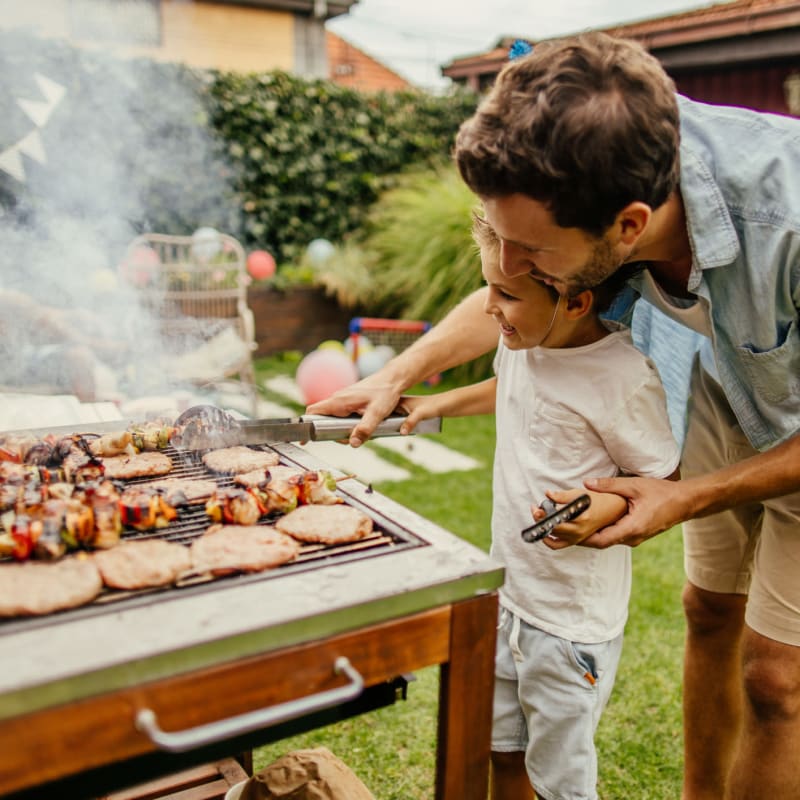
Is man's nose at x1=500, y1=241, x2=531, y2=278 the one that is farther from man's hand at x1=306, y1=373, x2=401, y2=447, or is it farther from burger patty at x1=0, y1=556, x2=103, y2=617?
burger patty at x1=0, y1=556, x2=103, y2=617

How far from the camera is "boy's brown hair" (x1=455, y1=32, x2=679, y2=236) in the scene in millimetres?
1385

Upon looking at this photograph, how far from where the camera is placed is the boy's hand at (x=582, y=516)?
152cm

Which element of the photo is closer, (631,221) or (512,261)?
(631,221)

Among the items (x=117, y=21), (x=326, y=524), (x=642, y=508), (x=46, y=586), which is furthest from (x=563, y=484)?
(x=117, y=21)

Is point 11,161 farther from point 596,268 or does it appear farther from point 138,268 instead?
point 596,268

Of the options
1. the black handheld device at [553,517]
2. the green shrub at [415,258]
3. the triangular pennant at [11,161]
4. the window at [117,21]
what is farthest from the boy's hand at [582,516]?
the window at [117,21]

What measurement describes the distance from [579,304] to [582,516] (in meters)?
0.53

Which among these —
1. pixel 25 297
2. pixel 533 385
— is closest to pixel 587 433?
pixel 533 385

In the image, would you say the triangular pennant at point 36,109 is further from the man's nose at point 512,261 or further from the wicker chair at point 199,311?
the man's nose at point 512,261

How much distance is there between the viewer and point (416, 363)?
86.4 inches

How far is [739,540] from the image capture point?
223 cm

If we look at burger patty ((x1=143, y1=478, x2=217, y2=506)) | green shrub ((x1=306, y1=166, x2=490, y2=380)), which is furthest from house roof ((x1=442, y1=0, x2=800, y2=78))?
burger patty ((x1=143, y1=478, x2=217, y2=506))

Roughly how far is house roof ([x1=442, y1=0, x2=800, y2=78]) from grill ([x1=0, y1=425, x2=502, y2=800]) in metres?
7.43

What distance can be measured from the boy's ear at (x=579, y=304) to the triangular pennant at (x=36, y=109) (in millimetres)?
5127
